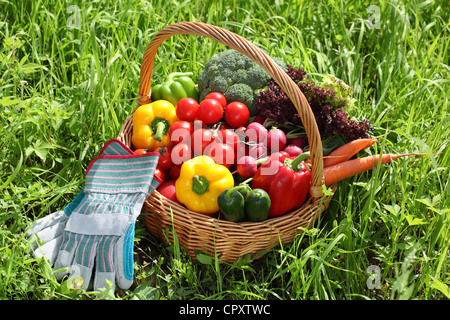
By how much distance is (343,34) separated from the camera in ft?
11.4

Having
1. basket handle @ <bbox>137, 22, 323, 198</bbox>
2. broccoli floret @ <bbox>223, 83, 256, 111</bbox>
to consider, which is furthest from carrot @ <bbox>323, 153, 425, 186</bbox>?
broccoli floret @ <bbox>223, 83, 256, 111</bbox>

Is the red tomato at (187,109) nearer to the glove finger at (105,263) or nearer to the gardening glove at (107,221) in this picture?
the gardening glove at (107,221)

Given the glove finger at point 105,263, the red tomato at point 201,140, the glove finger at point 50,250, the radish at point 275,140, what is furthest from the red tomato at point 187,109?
the glove finger at point 50,250

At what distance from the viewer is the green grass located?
2.12 metres

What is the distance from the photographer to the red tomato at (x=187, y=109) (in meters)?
2.62

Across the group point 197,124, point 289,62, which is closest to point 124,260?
point 197,124

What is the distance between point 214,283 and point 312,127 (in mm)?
886

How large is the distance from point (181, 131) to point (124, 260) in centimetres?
80

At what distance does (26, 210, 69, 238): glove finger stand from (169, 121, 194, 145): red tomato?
28.4 inches

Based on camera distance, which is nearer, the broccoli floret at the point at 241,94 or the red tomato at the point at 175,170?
the red tomato at the point at 175,170

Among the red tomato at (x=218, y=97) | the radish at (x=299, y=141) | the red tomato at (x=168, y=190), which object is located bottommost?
the red tomato at (x=168, y=190)

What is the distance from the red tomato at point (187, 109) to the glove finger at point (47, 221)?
2.77 ft

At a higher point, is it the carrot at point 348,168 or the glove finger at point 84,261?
the carrot at point 348,168

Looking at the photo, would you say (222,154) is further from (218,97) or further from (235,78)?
(235,78)
